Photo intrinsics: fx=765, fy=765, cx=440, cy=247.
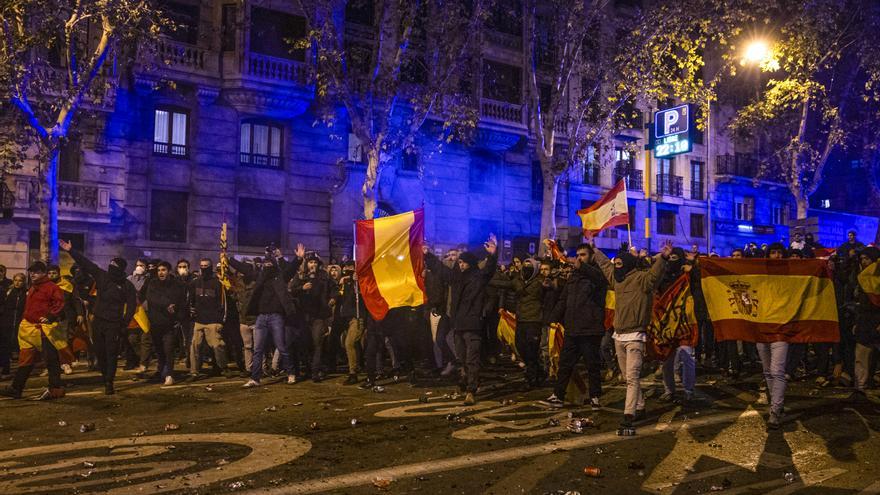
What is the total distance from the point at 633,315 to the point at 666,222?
110 ft

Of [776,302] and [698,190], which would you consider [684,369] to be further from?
[698,190]

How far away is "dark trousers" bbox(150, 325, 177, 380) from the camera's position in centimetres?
1234

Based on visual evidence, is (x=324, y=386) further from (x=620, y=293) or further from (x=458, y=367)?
(x=620, y=293)

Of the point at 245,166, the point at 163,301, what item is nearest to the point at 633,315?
the point at 163,301

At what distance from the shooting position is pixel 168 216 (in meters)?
25.7

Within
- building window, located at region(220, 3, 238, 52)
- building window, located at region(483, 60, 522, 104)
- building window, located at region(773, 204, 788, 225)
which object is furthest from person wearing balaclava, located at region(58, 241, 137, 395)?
building window, located at region(773, 204, 788, 225)

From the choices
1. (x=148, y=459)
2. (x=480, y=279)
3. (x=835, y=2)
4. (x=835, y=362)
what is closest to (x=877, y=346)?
(x=835, y=362)

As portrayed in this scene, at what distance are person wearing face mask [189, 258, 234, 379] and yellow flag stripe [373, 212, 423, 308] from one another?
9.44 feet

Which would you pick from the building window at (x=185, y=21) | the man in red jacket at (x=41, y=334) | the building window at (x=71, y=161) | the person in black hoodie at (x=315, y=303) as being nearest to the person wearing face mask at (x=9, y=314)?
the man in red jacket at (x=41, y=334)

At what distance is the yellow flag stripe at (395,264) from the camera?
460 inches

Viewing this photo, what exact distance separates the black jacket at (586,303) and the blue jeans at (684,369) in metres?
1.38

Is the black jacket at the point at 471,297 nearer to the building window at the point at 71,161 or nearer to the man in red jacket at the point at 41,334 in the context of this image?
the man in red jacket at the point at 41,334

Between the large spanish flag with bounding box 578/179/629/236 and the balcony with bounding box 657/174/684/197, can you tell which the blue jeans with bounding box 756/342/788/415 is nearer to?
the large spanish flag with bounding box 578/179/629/236

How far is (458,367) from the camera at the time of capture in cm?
1338
